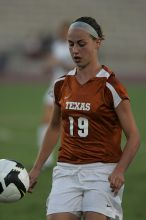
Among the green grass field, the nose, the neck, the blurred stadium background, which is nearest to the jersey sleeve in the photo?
the neck

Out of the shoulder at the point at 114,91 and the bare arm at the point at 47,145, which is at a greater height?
the shoulder at the point at 114,91

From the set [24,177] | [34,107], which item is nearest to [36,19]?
[34,107]

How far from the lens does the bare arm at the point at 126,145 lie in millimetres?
6410

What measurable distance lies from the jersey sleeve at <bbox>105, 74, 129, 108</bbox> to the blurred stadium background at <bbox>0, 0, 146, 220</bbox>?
43.7 feet

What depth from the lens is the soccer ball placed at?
6.70 metres

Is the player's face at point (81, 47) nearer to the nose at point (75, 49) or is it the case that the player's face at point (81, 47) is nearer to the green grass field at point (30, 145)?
the nose at point (75, 49)

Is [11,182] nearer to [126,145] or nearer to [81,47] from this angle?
[126,145]

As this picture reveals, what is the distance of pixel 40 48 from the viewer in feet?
121

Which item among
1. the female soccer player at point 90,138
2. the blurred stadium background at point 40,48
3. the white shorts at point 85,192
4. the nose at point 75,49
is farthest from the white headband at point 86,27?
the blurred stadium background at point 40,48

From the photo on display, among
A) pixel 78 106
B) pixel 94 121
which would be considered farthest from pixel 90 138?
pixel 78 106

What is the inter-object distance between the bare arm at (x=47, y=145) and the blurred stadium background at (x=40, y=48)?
Result: 42.1 feet

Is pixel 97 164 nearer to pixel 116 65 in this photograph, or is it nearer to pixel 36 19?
pixel 116 65

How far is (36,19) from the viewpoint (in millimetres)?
41562

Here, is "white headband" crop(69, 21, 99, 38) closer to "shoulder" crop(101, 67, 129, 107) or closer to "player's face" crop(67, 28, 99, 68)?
"player's face" crop(67, 28, 99, 68)
